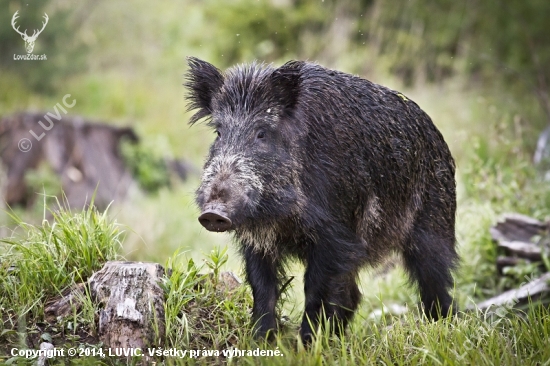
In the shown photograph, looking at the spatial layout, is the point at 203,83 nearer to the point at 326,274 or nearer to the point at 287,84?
the point at 287,84

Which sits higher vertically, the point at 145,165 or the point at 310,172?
the point at 145,165

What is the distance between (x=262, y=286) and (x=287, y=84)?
3.97 feet

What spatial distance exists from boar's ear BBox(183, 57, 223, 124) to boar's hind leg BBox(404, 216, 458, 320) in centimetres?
168

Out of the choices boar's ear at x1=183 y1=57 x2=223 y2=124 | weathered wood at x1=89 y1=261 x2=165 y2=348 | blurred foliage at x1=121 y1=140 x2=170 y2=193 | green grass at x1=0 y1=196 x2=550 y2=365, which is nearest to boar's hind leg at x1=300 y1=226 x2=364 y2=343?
green grass at x1=0 y1=196 x2=550 y2=365

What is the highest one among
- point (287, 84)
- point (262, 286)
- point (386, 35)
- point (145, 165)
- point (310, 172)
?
point (386, 35)

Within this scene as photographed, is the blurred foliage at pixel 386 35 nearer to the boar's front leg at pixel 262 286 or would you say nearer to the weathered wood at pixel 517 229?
the weathered wood at pixel 517 229

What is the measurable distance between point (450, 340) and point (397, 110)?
1.67 metres

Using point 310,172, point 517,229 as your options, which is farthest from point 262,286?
point 517,229

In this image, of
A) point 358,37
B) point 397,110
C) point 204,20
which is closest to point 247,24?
point 204,20

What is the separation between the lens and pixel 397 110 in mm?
4570

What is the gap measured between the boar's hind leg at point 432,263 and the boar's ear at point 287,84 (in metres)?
1.38

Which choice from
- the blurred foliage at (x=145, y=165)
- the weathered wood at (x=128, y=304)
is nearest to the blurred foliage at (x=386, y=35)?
the blurred foliage at (x=145, y=165)

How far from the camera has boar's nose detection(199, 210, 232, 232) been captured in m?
3.34

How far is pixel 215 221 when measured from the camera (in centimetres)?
338
